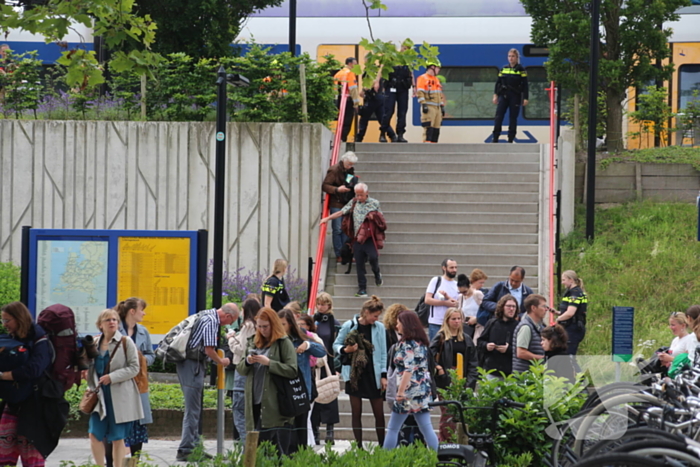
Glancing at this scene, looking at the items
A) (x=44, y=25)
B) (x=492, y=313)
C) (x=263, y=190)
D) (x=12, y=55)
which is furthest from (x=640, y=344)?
(x=12, y=55)

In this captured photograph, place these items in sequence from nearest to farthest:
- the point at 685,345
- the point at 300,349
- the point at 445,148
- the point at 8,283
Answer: the point at 300,349 → the point at 685,345 → the point at 8,283 → the point at 445,148

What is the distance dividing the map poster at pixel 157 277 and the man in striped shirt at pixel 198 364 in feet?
3.62

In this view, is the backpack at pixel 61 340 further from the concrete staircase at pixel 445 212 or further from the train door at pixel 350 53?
the train door at pixel 350 53

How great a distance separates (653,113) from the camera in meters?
19.2

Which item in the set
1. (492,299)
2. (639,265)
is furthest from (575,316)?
(639,265)

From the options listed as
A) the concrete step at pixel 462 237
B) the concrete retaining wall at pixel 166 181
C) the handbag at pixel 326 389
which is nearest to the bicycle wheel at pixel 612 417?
the handbag at pixel 326 389

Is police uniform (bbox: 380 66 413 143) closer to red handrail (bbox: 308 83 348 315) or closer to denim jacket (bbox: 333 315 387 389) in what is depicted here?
red handrail (bbox: 308 83 348 315)

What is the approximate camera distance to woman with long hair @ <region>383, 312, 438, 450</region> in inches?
326

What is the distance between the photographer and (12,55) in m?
16.7

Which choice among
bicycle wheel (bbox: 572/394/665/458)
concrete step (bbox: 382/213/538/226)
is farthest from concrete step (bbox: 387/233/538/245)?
bicycle wheel (bbox: 572/394/665/458)

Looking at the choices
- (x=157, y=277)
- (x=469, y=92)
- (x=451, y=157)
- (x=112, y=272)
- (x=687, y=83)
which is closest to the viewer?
(x=157, y=277)

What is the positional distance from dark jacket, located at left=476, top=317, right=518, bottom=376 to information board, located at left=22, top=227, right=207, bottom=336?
10.2ft

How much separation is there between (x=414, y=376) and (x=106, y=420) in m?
2.69

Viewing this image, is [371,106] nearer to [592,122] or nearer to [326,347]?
[592,122]
